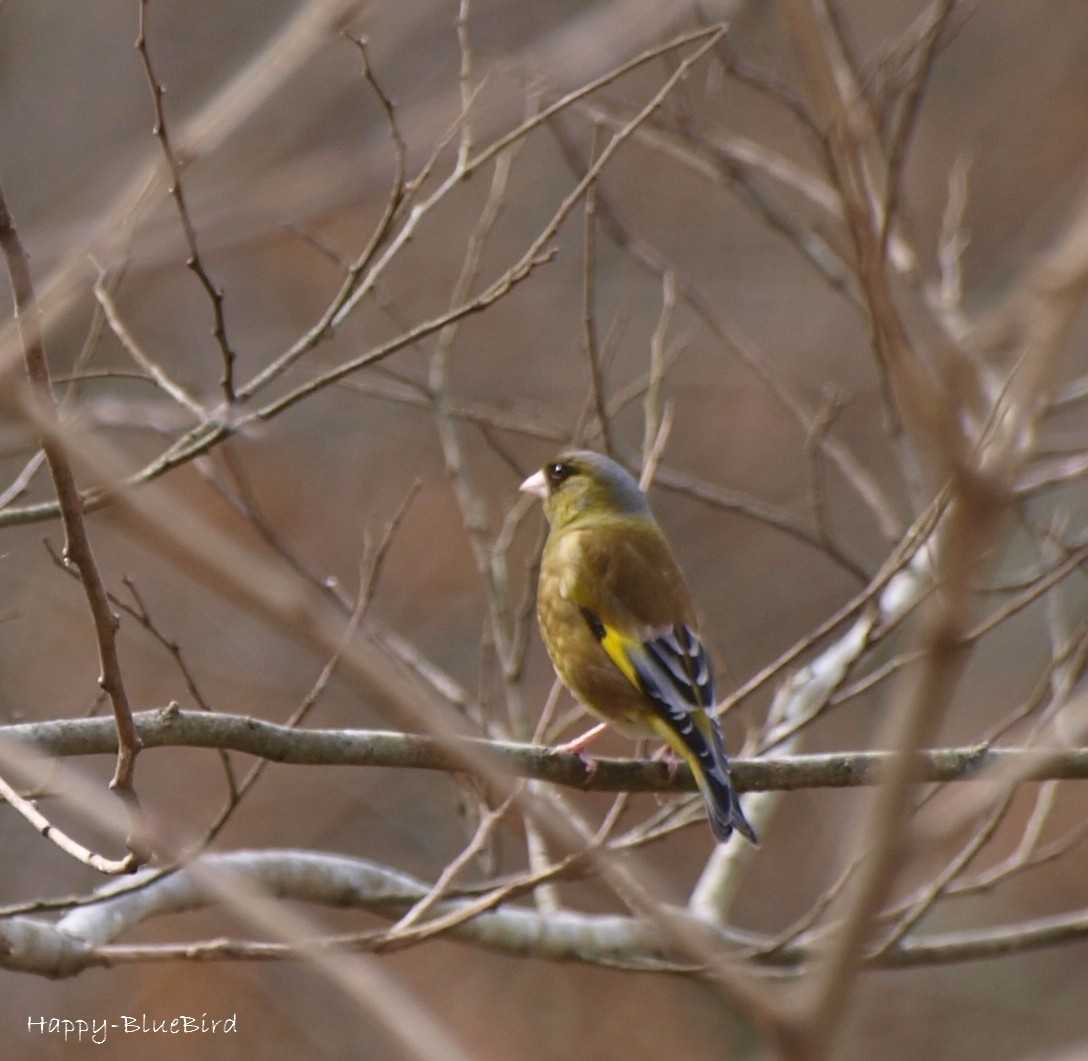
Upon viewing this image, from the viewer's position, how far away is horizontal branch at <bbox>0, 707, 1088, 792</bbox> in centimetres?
341

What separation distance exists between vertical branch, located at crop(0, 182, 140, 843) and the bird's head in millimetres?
2826

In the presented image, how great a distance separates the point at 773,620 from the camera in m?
10.6

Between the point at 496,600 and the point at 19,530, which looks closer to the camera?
the point at 496,600

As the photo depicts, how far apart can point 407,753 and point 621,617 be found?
156 cm

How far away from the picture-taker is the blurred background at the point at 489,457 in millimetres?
9305

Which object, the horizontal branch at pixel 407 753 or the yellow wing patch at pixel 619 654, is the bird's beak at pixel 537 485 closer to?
the yellow wing patch at pixel 619 654

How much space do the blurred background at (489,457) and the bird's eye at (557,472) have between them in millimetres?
2221

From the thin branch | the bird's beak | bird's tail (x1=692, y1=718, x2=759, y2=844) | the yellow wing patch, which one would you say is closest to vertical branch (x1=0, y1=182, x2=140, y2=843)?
the thin branch

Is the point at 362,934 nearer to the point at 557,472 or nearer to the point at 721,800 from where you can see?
the point at 721,800

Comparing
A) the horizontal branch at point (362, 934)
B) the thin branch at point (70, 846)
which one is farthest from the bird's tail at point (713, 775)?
the thin branch at point (70, 846)

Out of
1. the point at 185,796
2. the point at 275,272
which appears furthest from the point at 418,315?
the point at 185,796

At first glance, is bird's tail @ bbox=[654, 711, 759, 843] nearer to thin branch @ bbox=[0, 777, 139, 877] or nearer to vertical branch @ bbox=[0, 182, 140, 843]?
thin branch @ bbox=[0, 777, 139, 877]

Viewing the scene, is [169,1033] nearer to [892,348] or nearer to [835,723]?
[835,723]

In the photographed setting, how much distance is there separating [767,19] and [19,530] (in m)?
5.00
